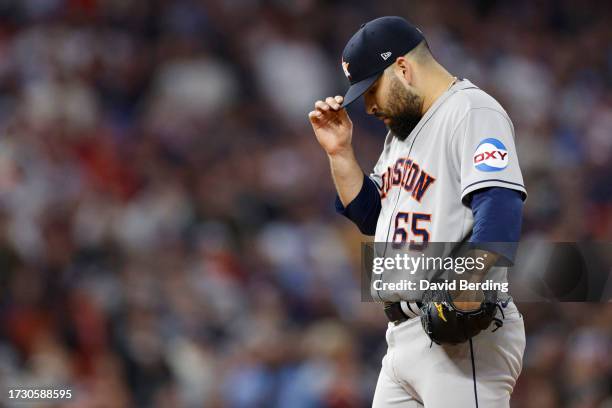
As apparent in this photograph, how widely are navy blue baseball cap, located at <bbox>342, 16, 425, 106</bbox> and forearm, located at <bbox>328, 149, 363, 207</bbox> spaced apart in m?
0.24

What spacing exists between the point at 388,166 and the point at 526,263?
996mm

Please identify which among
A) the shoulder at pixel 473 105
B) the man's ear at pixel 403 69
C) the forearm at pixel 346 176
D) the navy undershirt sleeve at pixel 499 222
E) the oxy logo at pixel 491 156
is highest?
the man's ear at pixel 403 69

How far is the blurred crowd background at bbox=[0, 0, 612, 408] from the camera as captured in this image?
457 cm

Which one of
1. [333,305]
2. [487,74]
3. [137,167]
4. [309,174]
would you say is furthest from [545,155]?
[137,167]

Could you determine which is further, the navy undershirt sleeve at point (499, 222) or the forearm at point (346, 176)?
the forearm at point (346, 176)

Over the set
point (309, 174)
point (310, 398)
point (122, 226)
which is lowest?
point (310, 398)

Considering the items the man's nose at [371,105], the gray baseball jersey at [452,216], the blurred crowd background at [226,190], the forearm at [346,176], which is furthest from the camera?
the blurred crowd background at [226,190]

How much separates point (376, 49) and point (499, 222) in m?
0.56

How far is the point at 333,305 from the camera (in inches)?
Result: 204

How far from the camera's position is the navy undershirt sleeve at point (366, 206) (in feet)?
8.11

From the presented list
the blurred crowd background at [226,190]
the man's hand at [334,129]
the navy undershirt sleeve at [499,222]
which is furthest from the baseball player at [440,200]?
the blurred crowd background at [226,190]

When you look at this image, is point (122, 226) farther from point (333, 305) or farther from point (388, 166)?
point (388, 166)

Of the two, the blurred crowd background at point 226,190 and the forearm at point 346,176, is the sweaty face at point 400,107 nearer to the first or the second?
the forearm at point 346,176

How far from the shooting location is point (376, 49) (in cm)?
226
